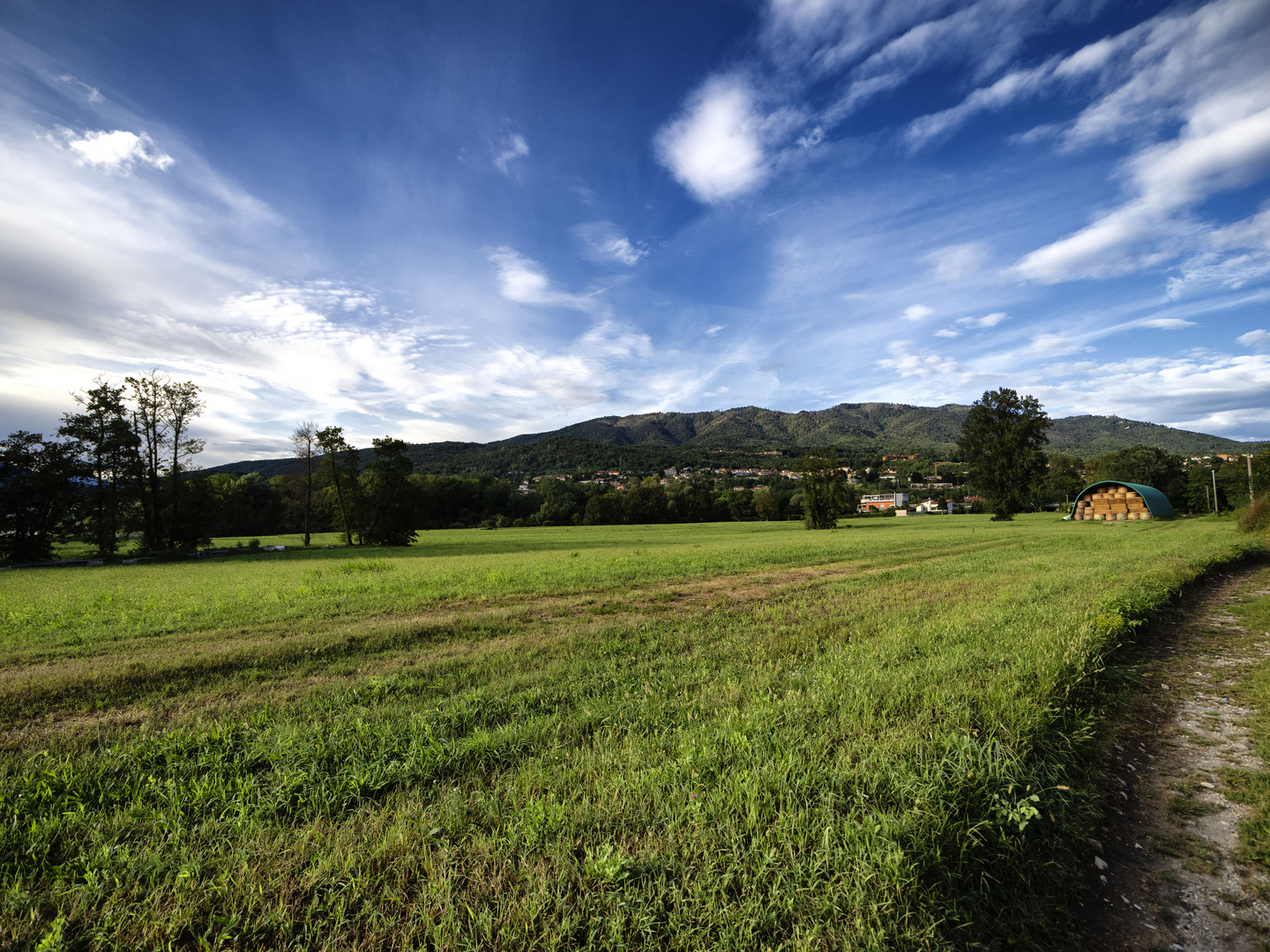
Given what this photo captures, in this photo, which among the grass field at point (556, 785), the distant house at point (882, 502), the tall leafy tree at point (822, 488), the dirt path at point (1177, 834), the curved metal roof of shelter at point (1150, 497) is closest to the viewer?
the grass field at point (556, 785)

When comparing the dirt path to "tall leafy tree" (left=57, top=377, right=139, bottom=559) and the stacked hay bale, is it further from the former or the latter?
the stacked hay bale

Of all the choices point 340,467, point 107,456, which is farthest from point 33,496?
point 340,467

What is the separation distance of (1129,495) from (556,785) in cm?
7491

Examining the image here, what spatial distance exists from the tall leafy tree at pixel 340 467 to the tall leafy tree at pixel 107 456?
13085mm

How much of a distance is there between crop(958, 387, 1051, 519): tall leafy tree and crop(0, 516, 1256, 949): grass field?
205ft

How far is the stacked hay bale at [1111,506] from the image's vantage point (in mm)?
55000

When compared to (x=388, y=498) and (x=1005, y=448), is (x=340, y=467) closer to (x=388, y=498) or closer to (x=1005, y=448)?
(x=388, y=498)

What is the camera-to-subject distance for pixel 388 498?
48.2 metres

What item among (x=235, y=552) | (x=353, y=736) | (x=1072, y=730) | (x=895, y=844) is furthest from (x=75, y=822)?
(x=235, y=552)

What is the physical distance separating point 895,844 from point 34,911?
4650 mm

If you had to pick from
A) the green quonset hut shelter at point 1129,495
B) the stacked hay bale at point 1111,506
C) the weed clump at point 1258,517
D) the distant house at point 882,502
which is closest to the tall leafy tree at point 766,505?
the distant house at point 882,502

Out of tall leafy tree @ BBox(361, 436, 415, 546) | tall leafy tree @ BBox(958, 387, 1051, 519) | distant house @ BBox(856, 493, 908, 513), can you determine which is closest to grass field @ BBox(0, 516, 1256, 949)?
tall leafy tree @ BBox(361, 436, 415, 546)

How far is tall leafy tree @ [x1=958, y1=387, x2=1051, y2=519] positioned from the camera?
59750 millimetres

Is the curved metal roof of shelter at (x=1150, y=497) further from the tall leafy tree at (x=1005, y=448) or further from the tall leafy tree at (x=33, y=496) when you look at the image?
the tall leafy tree at (x=33, y=496)
